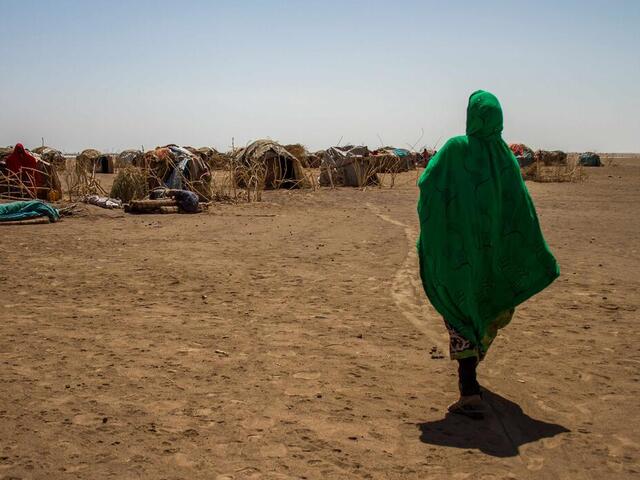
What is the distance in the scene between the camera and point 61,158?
2533 cm

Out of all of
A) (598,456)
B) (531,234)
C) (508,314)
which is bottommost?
(598,456)

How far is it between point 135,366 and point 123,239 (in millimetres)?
5509

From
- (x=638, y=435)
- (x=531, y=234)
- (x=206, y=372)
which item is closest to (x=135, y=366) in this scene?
(x=206, y=372)

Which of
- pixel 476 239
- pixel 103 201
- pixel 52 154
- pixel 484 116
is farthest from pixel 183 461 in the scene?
pixel 52 154

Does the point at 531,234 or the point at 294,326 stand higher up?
the point at 531,234

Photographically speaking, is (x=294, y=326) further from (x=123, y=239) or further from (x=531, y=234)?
(x=123, y=239)

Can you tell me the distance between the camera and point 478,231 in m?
3.40

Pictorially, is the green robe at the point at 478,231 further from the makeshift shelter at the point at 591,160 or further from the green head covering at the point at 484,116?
the makeshift shelter at the point at 591,160

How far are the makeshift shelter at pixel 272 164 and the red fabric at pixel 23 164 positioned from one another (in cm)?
511

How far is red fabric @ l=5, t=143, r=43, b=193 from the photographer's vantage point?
13.9 meters

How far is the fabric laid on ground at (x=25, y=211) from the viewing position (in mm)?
10891

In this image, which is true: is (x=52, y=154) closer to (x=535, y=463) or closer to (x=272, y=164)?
(x=272, y=164)

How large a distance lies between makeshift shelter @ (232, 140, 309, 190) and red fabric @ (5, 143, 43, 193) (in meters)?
5.11

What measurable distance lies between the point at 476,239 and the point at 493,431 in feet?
3.01
